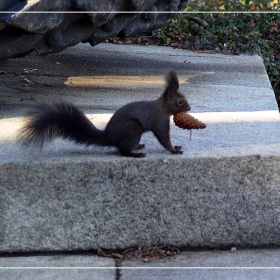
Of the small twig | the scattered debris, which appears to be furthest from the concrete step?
the small twig

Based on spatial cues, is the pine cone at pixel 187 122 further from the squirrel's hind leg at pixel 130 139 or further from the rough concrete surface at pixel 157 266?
the rough concrete surface at pixel 157 266

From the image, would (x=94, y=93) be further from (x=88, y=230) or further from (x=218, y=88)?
(x=88, y=230)

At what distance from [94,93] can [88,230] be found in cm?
158

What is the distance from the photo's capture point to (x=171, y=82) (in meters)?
2.96

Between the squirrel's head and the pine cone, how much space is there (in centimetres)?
4

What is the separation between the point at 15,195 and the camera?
9.00 ft

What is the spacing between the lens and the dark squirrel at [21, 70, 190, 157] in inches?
109

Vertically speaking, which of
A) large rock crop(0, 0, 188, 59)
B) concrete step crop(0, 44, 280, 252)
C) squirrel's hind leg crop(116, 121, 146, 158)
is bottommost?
concrete step crop(0, 44, 280, 252)

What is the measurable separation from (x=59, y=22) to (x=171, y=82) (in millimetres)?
779

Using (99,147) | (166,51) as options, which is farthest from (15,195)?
(166,51)

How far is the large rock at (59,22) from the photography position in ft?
10.0

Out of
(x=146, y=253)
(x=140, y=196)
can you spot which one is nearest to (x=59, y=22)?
(x=140, y=196)

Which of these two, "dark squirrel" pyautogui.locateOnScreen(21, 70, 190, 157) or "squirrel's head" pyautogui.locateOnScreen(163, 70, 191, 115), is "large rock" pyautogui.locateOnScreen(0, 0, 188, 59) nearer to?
"dark squirrel" pyautogui.locateOnScreen(21, 70, 190, 157)

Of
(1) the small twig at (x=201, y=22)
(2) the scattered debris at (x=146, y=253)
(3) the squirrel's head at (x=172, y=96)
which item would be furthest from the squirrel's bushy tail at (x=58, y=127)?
(1) the small twig at (x=201, y=22)
